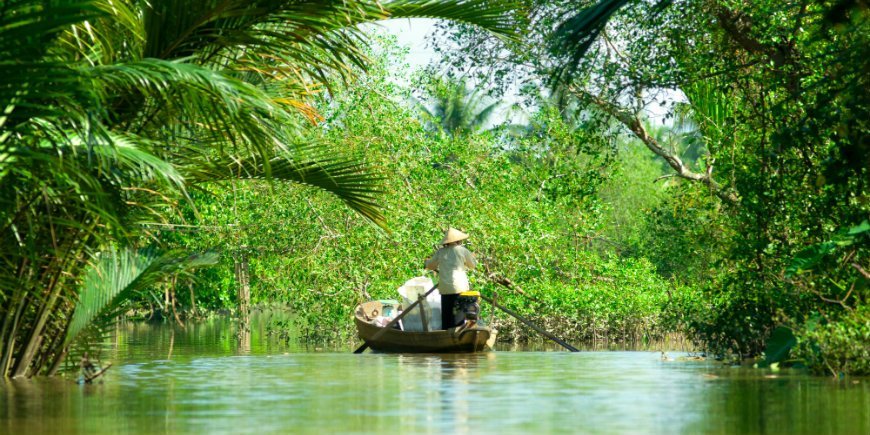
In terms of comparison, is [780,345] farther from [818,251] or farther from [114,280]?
[114,280]

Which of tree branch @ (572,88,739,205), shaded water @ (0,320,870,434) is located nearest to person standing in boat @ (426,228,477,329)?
tree branch @ (572,88,739,205)

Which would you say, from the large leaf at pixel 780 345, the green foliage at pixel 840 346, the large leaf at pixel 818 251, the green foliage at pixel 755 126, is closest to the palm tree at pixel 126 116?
the green foliage at pixel 755 126

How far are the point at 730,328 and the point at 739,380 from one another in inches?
154

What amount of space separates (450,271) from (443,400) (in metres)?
9.84

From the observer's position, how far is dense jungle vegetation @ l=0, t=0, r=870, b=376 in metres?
9.84

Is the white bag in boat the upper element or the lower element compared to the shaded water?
upper

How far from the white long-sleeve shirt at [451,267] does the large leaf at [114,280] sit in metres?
7.72

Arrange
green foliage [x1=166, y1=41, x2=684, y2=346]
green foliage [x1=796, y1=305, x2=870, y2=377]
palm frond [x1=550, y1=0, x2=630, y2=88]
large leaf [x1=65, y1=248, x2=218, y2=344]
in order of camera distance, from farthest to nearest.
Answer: green foliage [x1=166, y1=41, x2=684, y2=346] < green foliage [x1=796, y1=305, x2=870, y2=377] < large leaf [x1=65, y1=248, x2=218, y2=344] < palm frond [x1=550, y1=0, x2=630, y2=88]

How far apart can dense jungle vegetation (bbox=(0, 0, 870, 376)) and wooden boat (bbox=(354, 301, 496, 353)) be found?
318 cm

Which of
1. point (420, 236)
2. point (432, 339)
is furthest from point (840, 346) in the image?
point (420, 236)

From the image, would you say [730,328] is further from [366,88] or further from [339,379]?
[366,88]

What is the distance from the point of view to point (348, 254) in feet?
91.5

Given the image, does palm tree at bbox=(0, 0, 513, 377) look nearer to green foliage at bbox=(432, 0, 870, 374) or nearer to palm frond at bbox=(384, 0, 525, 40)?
palm frond at bbox=(384, 0, 525, 40)

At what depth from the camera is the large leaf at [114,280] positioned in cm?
1234
